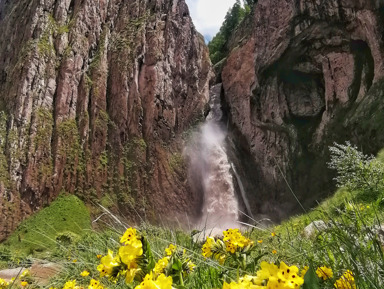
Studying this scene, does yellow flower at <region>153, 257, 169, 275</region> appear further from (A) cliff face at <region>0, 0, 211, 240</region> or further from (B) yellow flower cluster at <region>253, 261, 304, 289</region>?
(A) cliff face at <region>0, 0, 211, 240</region>

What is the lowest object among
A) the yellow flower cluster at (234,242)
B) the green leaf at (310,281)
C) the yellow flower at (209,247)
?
the yellow flower at (209,247)

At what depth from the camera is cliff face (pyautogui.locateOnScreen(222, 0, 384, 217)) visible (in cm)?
2248

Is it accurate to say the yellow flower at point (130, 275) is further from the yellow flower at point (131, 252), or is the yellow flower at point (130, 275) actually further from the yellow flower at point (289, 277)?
the yellow flower at point (289, 277)

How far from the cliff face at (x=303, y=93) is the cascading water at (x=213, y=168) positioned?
1.76m

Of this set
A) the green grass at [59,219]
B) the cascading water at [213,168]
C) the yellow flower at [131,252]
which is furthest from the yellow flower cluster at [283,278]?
the green grass at [59,219]

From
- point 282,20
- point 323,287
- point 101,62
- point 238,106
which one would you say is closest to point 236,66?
point 238,106

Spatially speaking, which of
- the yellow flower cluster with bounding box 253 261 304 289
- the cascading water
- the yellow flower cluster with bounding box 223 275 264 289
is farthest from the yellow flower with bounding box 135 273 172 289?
the cascading water

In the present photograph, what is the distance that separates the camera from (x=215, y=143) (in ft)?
102

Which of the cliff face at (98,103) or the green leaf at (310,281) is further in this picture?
the cliff face at (98,103)

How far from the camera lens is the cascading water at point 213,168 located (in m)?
26.8

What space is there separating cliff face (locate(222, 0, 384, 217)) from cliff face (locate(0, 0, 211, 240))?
242 inches

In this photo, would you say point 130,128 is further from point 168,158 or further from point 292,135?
point 292,135

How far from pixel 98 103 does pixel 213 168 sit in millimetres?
12524

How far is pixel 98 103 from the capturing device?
32125mm
